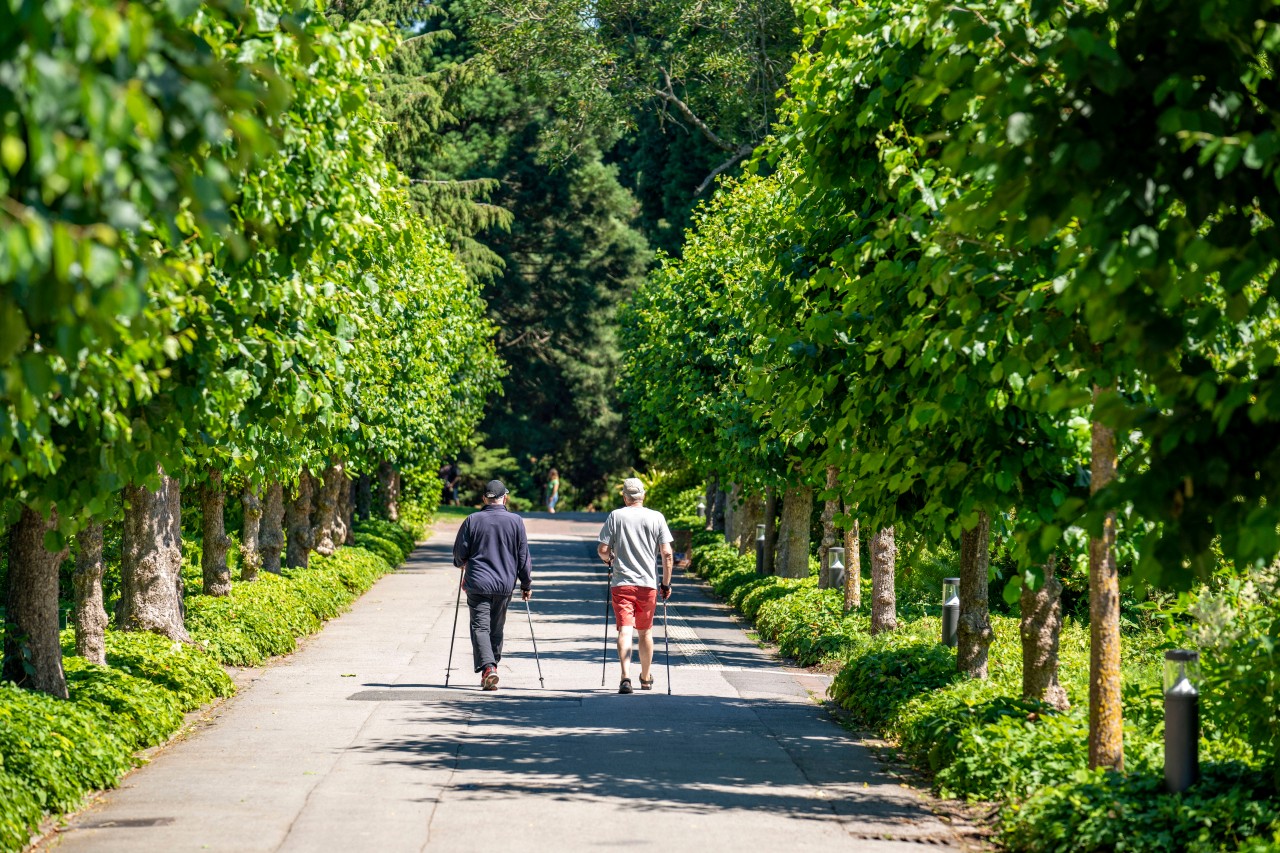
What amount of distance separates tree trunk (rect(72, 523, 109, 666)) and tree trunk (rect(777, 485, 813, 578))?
13.8 metres

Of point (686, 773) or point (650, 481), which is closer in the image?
point (686, 773)

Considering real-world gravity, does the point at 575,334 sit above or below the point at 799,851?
above

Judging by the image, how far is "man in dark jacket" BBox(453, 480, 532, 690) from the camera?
14891 mm

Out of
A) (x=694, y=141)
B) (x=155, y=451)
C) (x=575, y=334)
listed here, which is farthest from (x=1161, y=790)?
(x=575, y=334)

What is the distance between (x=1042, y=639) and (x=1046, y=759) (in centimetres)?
254

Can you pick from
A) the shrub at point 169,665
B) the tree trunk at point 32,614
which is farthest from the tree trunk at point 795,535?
the tree trunk at point 32,614

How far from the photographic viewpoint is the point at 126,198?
4117 millimetres

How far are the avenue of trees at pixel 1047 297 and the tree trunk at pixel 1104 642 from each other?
0.02 m

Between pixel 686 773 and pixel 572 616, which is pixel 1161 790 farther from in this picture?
pixel 572 616

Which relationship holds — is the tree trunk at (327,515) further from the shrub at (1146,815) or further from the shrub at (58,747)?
the shrub at (1146,815)

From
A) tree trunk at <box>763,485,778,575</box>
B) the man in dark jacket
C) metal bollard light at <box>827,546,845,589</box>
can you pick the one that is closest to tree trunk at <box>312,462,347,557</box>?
tree trunk at <box>763,485,778,575</box>

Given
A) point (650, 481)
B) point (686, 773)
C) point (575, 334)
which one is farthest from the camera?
point (575, 334)

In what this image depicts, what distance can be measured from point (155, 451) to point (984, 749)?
5.16m

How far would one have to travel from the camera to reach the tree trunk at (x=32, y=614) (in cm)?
1056
